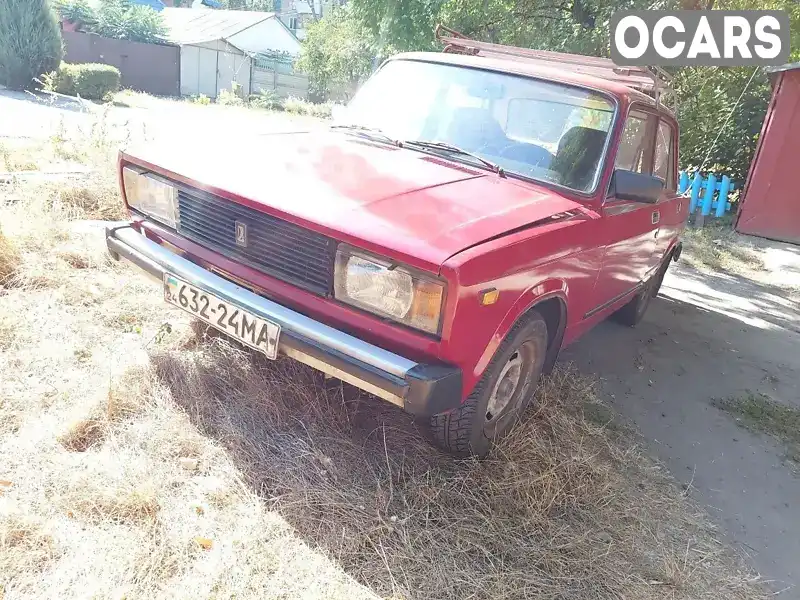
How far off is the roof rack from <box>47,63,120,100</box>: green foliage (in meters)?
20.5

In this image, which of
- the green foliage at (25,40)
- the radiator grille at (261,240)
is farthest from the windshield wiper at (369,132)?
the green foliage at (25,40)

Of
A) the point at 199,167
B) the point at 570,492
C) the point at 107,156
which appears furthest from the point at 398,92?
the point at 107,156

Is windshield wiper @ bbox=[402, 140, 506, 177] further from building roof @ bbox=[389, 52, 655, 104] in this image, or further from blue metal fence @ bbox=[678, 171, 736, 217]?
blue metal fence @ bbox=[678, 171, 736, 217]

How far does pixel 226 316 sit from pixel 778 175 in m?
6.70

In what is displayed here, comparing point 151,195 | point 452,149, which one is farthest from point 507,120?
point 151,195

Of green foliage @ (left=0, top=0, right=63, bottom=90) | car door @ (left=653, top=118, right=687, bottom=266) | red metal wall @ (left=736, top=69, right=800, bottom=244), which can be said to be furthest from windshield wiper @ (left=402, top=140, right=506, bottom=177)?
green foliage @ (left=0, top=0, right=63, bottom=90)

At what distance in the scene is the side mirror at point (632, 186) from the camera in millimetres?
3283

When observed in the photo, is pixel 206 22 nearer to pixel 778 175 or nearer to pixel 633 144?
pixel 778 175

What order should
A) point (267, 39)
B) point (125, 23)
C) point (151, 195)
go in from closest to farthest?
point (151, 195) < point (125, 23) < point (267, 39)

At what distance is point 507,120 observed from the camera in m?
3.38

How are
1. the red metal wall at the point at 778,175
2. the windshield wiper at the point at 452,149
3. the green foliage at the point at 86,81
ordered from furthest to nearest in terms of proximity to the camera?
A: the green foliage at the point at 86,81, the red metal wall at the point at 778,175, the windshield wiper at the point at 452,149

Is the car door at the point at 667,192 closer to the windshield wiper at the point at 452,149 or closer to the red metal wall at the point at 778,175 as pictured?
the windshield wiper at the point at 452,149

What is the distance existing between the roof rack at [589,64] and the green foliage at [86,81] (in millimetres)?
20524

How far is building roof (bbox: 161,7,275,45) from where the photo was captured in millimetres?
36625
